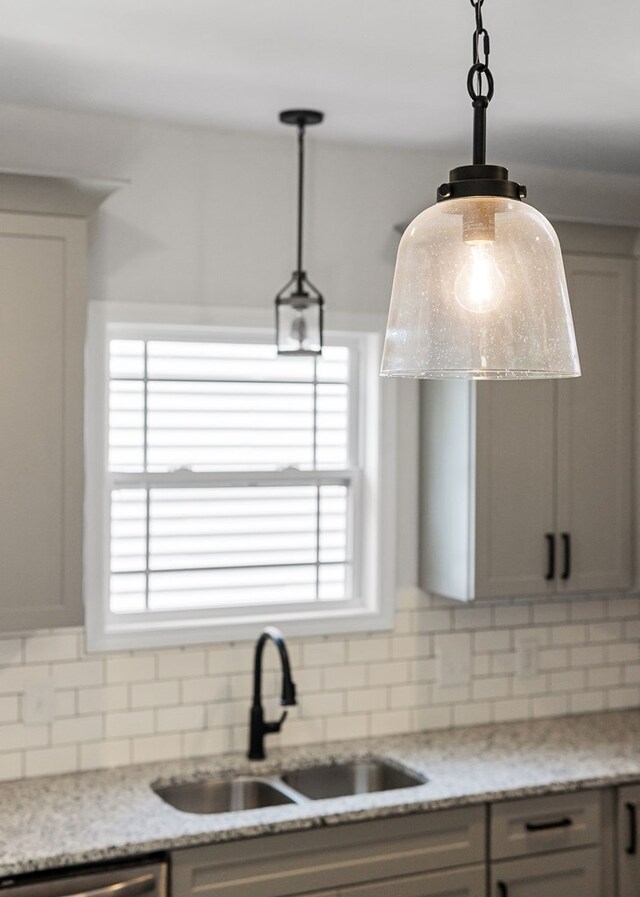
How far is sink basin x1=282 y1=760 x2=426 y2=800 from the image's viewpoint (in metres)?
3.33

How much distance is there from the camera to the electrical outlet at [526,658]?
12.6 feet

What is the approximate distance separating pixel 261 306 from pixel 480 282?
218cm

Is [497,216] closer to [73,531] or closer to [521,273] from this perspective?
[521,273]

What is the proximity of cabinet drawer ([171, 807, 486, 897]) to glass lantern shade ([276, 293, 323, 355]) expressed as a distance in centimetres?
130

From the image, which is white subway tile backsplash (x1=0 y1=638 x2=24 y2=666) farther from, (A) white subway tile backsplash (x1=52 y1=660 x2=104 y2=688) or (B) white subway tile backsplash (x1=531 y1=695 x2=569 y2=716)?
(B) white subway tile backsplash (x1=531 y1=695 x2=569 y2=716)

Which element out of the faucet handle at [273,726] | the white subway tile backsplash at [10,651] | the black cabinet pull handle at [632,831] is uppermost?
the white subway tile backsplash at [10,651]

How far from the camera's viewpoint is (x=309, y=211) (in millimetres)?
3523

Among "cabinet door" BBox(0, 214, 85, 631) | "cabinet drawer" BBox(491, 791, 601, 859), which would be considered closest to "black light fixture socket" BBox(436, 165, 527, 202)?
"cabinet door" BBox(0, 214, 85, 631)

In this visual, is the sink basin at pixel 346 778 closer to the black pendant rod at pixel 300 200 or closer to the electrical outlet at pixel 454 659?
the electrical outlet at pixel 454 659

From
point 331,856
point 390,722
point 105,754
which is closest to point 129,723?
point 105,754

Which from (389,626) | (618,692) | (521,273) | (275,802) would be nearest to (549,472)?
(389,626)

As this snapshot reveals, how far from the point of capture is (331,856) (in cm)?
289

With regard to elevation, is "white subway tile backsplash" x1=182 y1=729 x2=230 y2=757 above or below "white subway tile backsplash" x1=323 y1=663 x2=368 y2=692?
below

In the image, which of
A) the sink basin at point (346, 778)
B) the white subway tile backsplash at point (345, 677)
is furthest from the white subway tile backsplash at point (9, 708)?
the white subway tile backsplash at point (345, 677)
